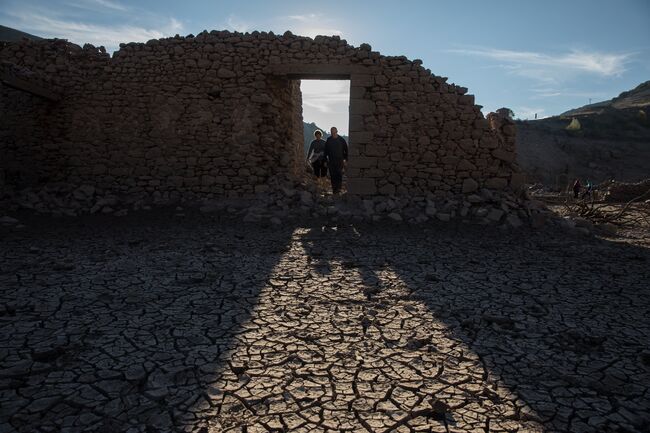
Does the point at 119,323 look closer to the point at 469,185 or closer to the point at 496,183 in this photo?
the point at 469,185

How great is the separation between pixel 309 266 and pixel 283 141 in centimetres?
451

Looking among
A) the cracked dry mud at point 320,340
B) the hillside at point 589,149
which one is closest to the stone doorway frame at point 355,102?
the cracked dry mud at point 320,340

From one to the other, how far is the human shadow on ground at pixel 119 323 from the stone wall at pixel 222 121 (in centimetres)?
249

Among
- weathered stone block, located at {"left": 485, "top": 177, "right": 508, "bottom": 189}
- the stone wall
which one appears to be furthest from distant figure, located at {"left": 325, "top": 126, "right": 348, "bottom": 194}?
weathered stone block, located at {"left": 485, "top": 177, "right": 508, "bottom": 189}

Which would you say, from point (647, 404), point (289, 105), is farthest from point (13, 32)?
point (647, 404)

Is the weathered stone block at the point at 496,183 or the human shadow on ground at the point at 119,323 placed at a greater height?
the weathered stone block at the point at 496,183

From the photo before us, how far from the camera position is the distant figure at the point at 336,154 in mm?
9031

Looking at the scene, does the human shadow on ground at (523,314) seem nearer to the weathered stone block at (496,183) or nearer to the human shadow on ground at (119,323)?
the human shadow on ground at (119,323)

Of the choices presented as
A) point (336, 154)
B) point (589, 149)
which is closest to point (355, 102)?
point (336, 154)

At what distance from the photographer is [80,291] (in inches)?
159

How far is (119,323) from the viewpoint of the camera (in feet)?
11.0

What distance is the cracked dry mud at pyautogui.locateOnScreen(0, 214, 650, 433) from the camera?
7.45 feet

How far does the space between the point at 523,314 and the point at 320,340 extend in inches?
72.2

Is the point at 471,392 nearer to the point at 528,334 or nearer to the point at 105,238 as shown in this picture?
the point at 528,334
